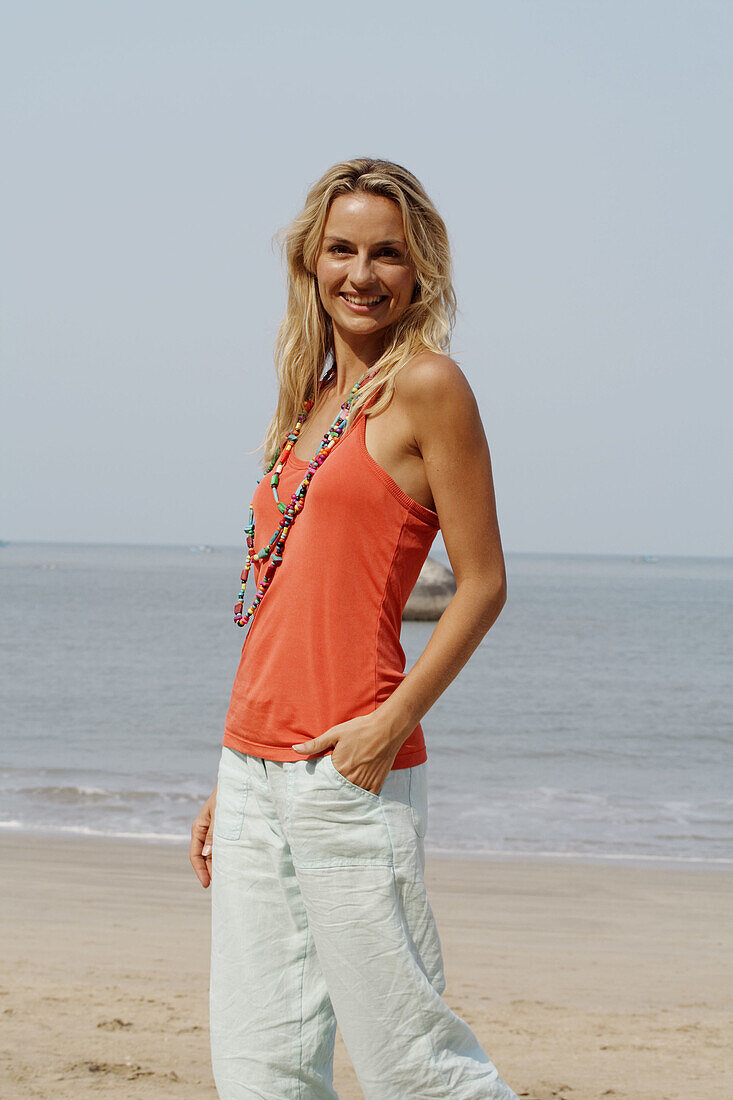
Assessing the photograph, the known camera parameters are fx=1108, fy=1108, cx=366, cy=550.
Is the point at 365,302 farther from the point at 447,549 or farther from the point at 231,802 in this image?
the point at 231,802

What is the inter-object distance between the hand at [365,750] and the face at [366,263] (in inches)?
30.9

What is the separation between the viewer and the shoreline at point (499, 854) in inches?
323

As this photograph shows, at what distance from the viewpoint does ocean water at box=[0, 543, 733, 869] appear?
9.45 meters

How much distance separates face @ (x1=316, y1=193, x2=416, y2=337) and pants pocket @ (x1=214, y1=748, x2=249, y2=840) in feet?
2.93

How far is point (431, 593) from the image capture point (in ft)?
118

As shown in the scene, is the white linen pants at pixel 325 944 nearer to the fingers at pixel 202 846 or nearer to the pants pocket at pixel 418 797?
the pants pocket at pixel 418 797

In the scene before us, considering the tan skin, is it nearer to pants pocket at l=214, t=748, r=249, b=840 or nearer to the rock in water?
pants pocket at l=214, t=748, r=249, b=840

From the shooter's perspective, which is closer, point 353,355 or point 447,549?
point 447,549

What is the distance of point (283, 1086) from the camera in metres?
2.04

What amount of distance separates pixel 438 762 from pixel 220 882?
1108cm

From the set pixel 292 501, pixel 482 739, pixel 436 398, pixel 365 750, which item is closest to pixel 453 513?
pixel 436 398

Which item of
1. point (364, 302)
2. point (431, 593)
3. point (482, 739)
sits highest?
point (364, 302)

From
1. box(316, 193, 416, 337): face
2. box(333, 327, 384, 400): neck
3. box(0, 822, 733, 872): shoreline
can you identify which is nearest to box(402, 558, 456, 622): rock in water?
box(0, 822, 733, 872): shoreline

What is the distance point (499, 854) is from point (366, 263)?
697cm
